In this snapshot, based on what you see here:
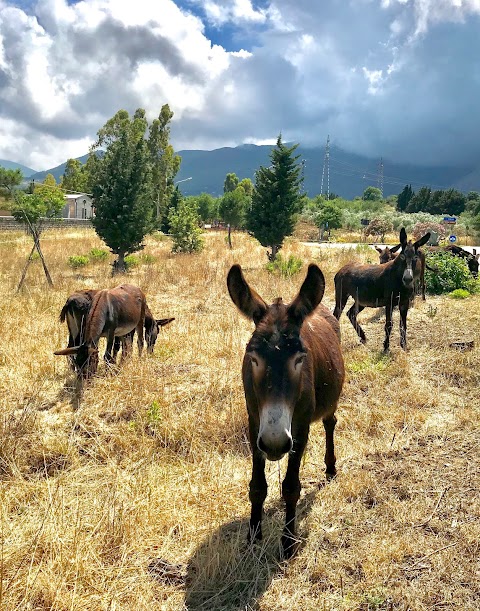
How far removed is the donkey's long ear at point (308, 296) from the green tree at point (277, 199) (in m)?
20.0

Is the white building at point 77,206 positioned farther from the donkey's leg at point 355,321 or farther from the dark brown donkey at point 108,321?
the donkey's leg at point 355,321

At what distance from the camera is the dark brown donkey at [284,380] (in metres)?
2.39

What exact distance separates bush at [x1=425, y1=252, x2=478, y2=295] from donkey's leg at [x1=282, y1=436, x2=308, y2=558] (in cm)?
1191

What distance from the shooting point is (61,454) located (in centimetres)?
441

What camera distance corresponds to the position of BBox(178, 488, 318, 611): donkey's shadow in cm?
278

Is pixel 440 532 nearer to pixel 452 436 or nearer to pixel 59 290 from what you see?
pixel 452 436

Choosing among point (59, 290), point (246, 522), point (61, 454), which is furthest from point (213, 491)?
point (59, 290)

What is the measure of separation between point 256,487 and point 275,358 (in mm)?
1207

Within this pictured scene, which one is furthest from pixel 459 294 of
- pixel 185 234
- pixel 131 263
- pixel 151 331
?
pixel 185 234

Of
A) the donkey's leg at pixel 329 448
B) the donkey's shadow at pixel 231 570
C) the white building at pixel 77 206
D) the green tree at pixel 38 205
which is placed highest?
the white building at pixel 77 206

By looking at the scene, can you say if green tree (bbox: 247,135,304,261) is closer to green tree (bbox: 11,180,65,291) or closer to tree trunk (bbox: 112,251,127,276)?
tree trunk (bbox: 112,251,127,276)

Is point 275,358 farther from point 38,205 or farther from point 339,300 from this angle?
point 38,205

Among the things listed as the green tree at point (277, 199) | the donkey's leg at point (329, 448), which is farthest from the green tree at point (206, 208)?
the donkey's leg at point (329, 448)

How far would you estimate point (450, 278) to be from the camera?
13617 millimetres
